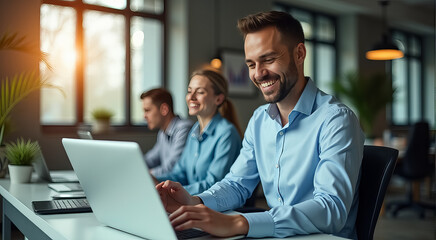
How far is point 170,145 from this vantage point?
324cm

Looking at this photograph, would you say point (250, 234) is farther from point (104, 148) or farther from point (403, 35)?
point (403, 35)

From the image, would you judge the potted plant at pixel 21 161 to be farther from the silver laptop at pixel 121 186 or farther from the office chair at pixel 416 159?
the office chair at pixel 416 159

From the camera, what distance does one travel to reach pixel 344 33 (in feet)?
25.0

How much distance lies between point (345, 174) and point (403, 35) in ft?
28.8

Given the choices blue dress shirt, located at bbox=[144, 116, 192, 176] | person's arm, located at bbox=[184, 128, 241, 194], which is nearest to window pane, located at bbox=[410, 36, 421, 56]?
blue dress shirt, located at bbox=[144, 116, 192, 176]

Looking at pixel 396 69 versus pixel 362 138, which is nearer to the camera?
pixel 362 138

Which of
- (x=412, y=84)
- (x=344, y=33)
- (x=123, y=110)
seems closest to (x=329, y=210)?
(x=123, y=110)

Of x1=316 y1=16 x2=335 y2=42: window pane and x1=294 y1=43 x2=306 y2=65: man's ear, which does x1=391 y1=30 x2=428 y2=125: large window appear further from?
x1=294 y1=43 x2=306 y2=65: man's ear

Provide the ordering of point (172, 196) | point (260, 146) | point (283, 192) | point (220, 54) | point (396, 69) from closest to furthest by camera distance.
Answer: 1. point (172, 196)
2. point (283, 192)
3. point (260, 146)
4. point (220, 54)
5. point (396, 69)

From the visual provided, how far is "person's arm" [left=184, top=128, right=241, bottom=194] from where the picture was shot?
216 centimetres

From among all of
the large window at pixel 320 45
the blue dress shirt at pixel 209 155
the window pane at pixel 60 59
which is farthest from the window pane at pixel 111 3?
the large window at pixel 320 45

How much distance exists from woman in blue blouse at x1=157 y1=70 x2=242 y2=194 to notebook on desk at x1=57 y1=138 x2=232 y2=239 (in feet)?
3.60

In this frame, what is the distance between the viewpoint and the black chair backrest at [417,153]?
198 inches

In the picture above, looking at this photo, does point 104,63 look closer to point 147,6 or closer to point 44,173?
point 147,6
